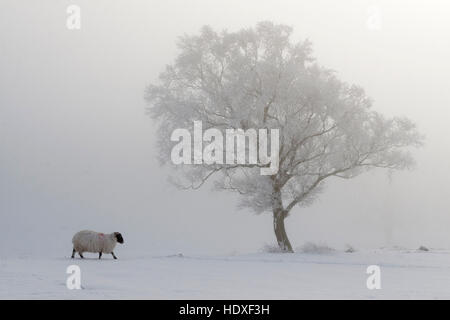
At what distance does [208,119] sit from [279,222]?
587 cm

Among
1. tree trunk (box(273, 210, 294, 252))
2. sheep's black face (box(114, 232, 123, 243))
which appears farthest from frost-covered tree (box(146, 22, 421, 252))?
sheep's black face (box(114, 232, 123, 243))

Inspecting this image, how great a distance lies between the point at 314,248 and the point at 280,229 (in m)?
2.13

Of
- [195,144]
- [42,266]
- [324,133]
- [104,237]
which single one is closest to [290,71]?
[324,133]

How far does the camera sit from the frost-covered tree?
2411 centimetres

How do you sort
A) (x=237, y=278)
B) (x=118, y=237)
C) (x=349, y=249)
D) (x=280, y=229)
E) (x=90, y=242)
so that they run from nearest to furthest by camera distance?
(x=237, y=278), (x=90, y=242), (x=118, y=237), (x=280, y=229), (x=349, y=249)

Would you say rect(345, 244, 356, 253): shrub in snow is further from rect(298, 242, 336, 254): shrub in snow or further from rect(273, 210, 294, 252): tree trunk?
rect(273, 210, 294, 252): tree trunk

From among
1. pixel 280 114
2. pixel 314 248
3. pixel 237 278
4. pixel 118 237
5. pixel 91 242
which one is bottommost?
pixel 314 248

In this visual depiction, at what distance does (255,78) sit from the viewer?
80.3 ft

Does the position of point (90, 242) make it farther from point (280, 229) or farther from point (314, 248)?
point (314, 248)

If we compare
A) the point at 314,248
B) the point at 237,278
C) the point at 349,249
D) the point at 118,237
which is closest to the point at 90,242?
the point at 118,237

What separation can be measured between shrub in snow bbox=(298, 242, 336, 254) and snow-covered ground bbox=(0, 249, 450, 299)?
6.72ft

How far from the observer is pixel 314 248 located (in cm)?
2358

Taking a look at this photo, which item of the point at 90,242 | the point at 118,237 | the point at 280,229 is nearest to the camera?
the point at 90,242

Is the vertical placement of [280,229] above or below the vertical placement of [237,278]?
above
